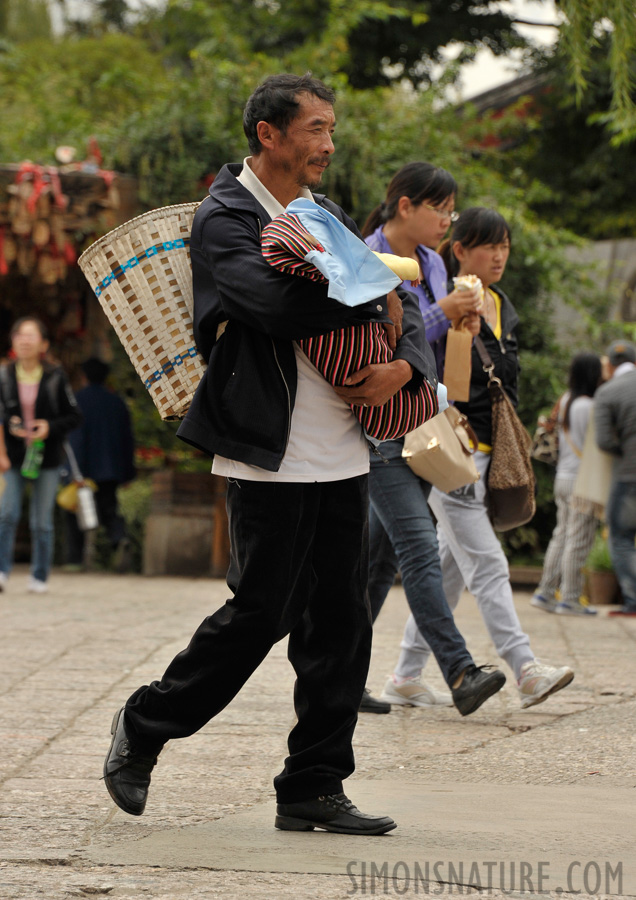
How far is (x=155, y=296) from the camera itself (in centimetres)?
295

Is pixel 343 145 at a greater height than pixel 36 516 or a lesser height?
greater

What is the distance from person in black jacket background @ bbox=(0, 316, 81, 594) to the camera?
8.85 m

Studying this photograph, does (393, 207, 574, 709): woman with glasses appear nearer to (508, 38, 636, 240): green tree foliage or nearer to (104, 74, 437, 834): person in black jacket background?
(104, 74, 437, 834): person in black jacket background

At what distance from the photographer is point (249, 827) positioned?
3.01 m

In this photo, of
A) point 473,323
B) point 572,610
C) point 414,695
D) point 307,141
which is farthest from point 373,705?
point 572,610

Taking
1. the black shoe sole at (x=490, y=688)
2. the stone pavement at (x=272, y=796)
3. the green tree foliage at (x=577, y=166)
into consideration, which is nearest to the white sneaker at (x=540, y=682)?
the stone pavement at (x=272, y=796)

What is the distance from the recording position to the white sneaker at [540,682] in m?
4.32

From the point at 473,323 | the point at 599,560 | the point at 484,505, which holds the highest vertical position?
the point at 473,323

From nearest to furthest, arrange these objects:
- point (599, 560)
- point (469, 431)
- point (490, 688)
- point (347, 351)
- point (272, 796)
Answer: point (347, 351), point (272, 796), point (490, 688), point (469, 431), point (599, 560)

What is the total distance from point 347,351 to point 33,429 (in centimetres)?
644

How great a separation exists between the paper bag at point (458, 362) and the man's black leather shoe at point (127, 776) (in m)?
1.95

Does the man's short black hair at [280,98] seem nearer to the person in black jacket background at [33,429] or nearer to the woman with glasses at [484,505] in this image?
the woman with glasses at [484,505]

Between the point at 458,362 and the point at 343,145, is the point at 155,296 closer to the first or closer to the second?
the point at 458,362

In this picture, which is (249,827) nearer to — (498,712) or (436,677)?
(498,712)
